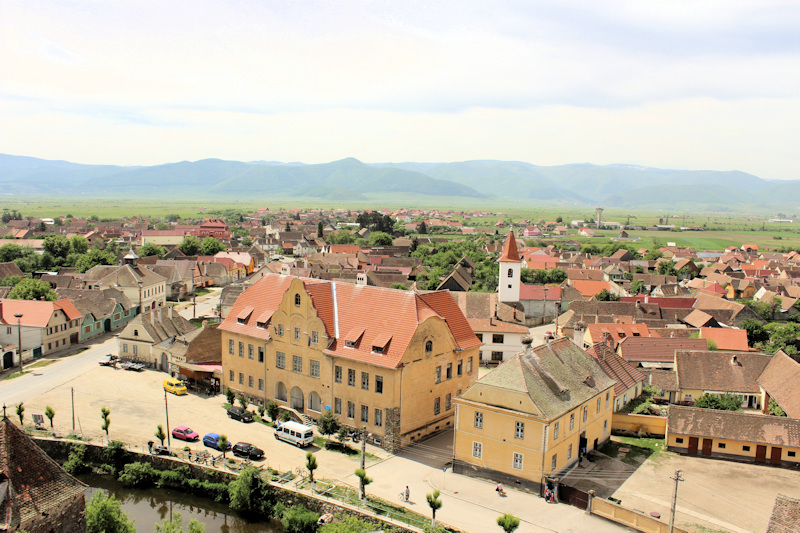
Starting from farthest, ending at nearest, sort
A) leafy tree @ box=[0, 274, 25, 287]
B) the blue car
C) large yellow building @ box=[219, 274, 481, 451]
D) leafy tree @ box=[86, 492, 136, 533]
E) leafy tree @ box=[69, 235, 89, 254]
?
leafy tree @ box=[69, 235, 89, 254] < leafy tree @ box=[0, 274, 25, 287] < large yellow building @ box=[219, 274, 481, 451] < the blue car < leafy tree @ box=[86, 492, 136, 533]

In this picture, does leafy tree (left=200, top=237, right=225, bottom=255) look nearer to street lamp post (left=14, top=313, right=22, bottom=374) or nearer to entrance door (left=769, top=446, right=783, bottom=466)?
street lamp post (left=14, top=313, right=22, bottom=374)

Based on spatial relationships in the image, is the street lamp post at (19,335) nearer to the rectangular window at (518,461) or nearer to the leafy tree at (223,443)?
the leafy tree at (223,443)

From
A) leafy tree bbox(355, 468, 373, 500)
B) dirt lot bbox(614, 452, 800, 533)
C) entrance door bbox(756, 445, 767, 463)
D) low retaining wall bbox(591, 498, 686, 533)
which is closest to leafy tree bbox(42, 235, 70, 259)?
leafy tree bbox(355, 468, 373, 500)

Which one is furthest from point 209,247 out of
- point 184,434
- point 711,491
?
point 711,491

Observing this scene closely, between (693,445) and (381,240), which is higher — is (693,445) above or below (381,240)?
below

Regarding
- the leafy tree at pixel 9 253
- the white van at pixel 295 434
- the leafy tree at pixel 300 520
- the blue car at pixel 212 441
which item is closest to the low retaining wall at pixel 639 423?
the white van at pixel 295 434

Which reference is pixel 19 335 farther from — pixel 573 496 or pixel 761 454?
pixel 761 454
